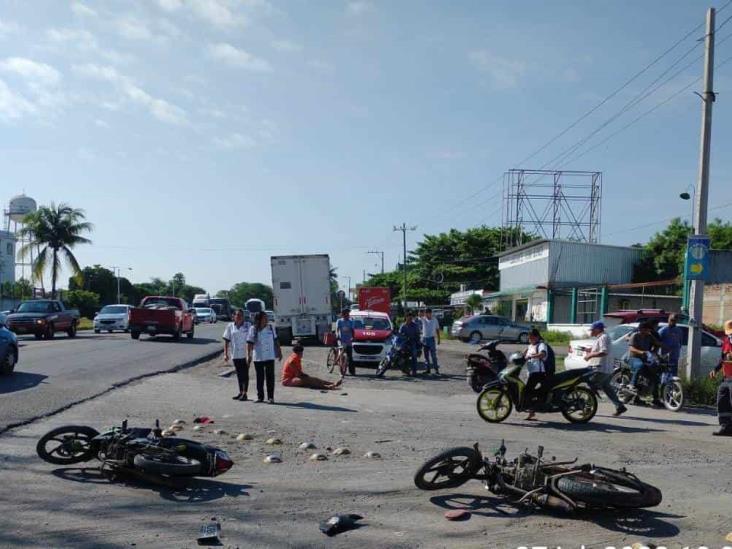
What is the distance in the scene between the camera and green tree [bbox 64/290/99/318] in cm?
7675

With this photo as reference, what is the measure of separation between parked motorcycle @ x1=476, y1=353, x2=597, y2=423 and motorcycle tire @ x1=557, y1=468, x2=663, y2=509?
5971mm

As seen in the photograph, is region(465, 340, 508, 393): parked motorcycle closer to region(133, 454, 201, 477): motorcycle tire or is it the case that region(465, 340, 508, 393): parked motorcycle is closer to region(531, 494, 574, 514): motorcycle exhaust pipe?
region(531, 494, 574, 514): motorcycle exhaust pipe

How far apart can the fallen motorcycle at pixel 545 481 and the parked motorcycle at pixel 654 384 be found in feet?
28.6

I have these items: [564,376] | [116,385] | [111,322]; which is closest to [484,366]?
[564,376]

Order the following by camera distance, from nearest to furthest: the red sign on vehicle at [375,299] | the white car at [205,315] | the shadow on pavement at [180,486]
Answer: the shadow on pavement at [180,486]
the red sign on vehicle at [375,299]
the white car at [205,315]

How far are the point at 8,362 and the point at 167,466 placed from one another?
11265 millimetres

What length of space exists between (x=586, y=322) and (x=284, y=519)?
4141cm

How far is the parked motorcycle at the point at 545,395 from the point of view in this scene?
495 inches

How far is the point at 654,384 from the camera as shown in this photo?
601 inches

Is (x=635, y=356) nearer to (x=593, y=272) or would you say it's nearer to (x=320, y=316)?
(x=320, y=316)

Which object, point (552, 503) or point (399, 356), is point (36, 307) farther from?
point (552, 503)

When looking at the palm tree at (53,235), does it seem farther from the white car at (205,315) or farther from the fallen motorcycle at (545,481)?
the fallen motorcycle at (545,481)

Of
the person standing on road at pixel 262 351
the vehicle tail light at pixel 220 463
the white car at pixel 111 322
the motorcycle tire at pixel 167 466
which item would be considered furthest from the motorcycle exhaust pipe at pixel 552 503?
the white car at pixel 111 322

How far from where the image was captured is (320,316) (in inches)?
1294
